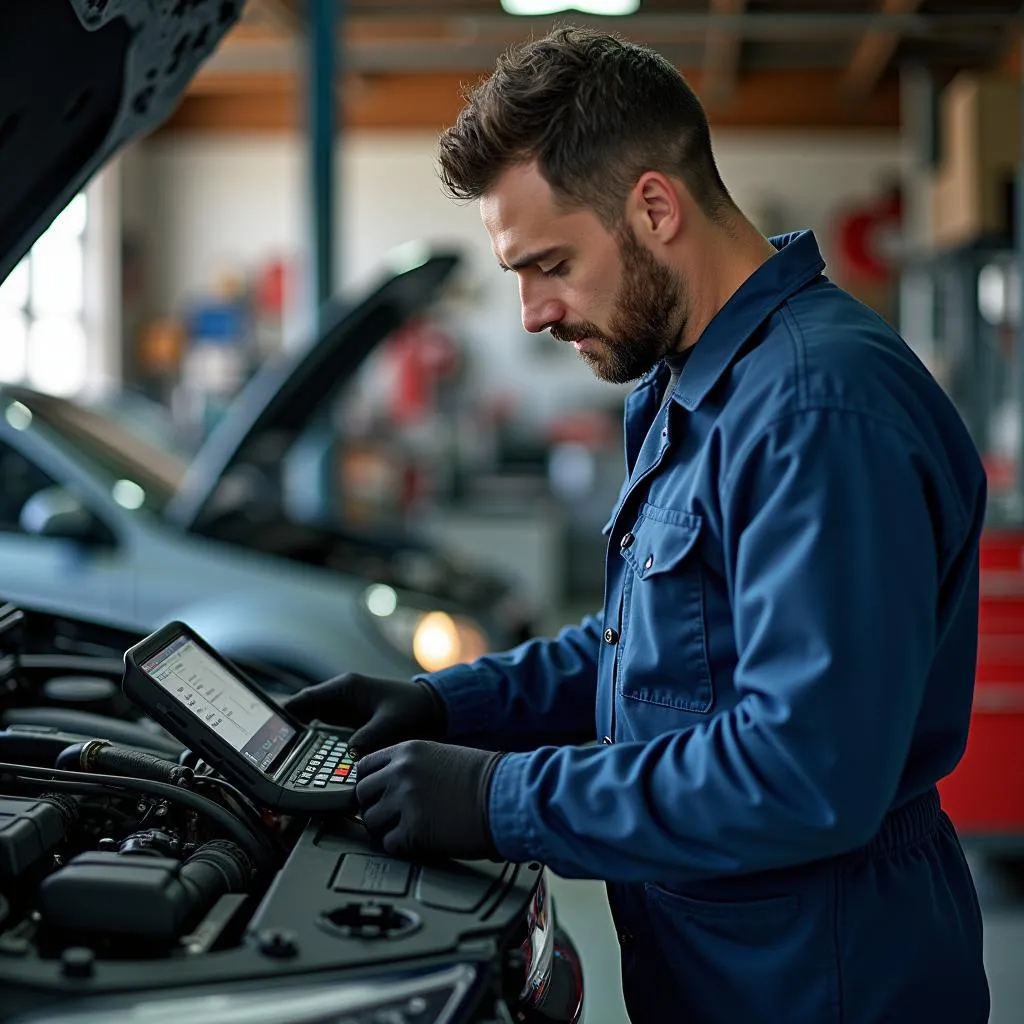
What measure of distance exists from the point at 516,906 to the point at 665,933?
0.22 metres

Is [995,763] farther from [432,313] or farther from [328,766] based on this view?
[432,313]

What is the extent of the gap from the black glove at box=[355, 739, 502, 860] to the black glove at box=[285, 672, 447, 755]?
0.24 metres

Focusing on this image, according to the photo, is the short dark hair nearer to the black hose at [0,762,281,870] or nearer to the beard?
the beard

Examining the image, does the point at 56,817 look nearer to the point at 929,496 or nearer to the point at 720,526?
the point at 720,526

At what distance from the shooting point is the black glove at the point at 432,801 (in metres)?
1.27

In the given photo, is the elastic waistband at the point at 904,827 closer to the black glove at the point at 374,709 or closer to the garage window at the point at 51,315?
the black glove at the point at 374,709

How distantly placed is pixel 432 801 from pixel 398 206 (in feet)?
43.5

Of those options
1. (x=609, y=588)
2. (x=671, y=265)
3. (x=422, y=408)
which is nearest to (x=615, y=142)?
(x=671, y=265)

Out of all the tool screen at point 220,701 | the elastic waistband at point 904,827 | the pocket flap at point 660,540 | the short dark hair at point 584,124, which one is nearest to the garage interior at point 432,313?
the tool screen at point 220,701

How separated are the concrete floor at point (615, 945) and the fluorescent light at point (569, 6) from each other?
4268 mm

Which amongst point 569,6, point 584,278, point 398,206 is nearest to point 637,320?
point 584,278

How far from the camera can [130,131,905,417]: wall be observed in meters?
13.5

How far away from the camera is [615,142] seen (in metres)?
1.32

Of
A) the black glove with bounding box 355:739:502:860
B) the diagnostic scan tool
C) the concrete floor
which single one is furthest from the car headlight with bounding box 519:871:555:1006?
the concrete floor
